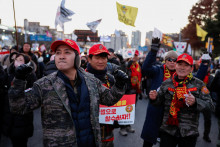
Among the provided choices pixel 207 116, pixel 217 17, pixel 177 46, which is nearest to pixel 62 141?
pixel 207 116

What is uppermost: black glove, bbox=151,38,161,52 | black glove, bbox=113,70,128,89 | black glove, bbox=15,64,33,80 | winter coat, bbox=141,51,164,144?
black glove, bbox=151,38,161,52

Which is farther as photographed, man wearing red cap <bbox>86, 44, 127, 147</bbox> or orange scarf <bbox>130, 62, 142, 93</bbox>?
orange scarf <bbox>130, 62, 142, 93</bbox>

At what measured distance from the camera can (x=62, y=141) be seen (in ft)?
5.25

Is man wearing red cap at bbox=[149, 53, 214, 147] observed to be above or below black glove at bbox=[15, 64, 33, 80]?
below

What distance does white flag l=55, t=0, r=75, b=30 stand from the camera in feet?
26.7

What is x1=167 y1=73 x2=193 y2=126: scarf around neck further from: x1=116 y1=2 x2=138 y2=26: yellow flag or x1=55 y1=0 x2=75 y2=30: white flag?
x1=55 y1=0 x2=75 y2=30: white flag

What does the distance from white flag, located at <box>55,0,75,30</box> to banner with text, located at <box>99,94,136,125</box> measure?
21.8 feet

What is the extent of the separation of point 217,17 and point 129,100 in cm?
2578

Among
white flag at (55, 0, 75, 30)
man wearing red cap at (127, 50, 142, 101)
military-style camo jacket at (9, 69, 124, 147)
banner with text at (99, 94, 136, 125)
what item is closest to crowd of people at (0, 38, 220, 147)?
military-style camo jacket at (9, 69, 124, 147)

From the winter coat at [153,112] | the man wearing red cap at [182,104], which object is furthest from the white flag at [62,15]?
the man wearing red cap at [182,104]

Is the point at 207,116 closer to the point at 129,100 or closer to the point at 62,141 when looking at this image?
the point at 129,100

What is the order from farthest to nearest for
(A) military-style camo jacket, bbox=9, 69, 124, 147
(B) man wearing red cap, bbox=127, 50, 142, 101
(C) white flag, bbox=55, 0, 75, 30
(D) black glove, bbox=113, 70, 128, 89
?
(C) white flag, bbox=55, 0, 75, 30, (B) man wearing red cap, bbox=127, 50, 142, 101, (D) black glove, bbox=113, 70, 128, 89, (A) military-style camo jacket, bbox=9, 69, 124, 147

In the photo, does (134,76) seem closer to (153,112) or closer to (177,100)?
(153,112)

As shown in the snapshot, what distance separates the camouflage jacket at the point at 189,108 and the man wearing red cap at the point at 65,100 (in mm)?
1139
